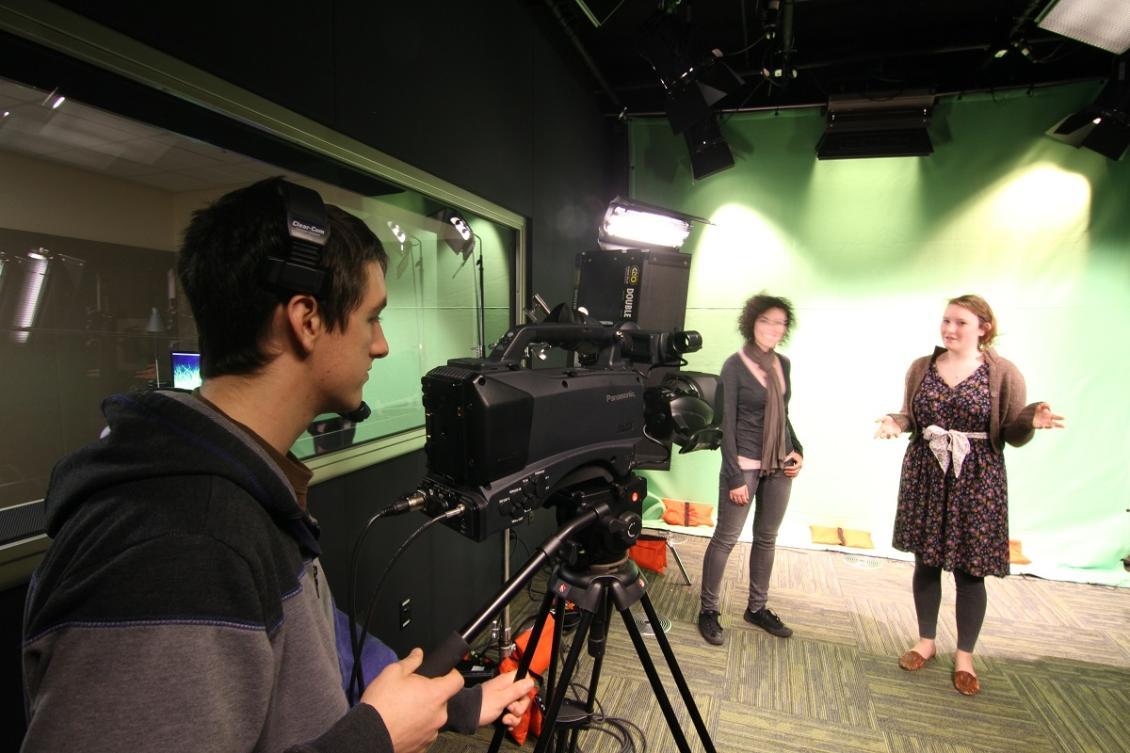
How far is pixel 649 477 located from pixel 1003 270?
272 cm

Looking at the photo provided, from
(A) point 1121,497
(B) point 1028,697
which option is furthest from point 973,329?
(A) point 1121,497

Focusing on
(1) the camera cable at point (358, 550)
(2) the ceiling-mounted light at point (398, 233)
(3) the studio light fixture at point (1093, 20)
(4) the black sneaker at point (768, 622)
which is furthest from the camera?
(4) the black sneaker at point (768, 622)

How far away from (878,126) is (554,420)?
3410 millimetres

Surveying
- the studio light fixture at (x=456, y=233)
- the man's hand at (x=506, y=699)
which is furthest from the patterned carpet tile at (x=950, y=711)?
the studio light fixture at (x=456, y=233)

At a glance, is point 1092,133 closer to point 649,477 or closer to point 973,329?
point 973,329

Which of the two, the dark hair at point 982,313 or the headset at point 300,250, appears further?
the dark hair at point 982,313

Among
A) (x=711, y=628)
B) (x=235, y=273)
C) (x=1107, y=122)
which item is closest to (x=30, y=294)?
(x=235, y=273)

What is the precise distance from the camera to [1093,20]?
2221 millimetres

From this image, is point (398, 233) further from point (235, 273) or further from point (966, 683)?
point (966, 683)

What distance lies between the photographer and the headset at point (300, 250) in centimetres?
59

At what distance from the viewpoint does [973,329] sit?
2006mm

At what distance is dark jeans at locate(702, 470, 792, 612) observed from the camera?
2.38 meters

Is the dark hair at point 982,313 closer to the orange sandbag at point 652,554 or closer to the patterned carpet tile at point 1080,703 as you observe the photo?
the patterned carpet tile at point 1080,703

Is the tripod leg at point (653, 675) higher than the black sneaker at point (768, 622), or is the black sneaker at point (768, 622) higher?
the tripod leg at point (653, 675)
